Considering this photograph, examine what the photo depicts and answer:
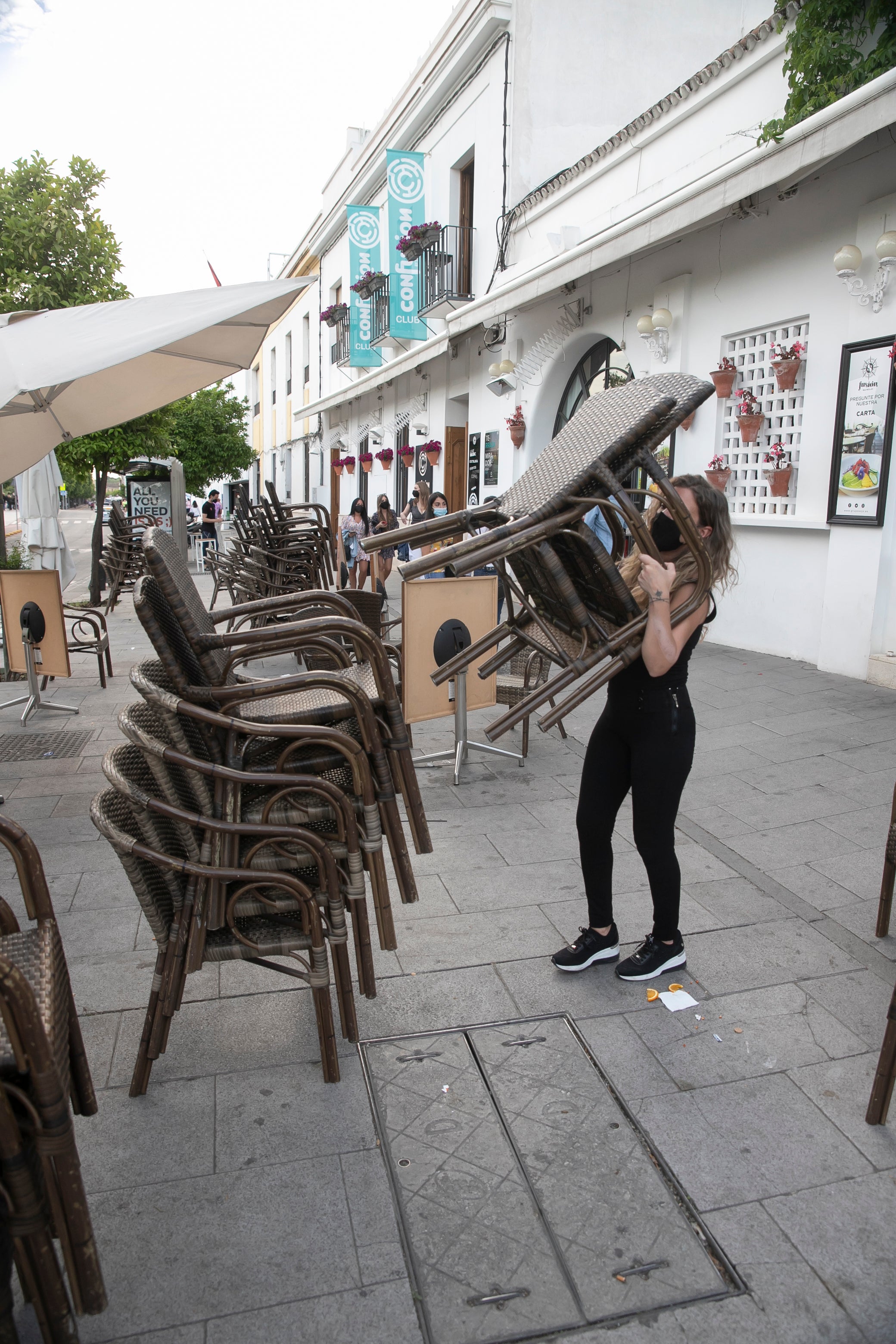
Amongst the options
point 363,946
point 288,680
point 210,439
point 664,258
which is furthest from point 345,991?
point 210,439

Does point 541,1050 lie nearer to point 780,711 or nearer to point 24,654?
point 780,711

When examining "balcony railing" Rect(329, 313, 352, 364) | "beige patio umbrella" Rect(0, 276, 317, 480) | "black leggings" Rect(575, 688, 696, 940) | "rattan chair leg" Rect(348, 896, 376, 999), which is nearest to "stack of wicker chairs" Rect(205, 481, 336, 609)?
"beige patio umbrella" Rect(0, 276, 317, 480)

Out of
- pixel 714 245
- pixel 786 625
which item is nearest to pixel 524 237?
pixel 714 245

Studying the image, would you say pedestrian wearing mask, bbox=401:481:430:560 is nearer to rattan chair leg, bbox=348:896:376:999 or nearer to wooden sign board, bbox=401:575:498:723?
wooden sign board, bbox=401:575:498:723

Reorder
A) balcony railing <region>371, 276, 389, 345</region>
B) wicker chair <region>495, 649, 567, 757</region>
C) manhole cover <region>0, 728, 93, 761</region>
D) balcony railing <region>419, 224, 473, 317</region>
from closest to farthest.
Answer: wicker chair <region>495, 649, 567, 757</region>, manhole cover <region>0, 728, 93, 761</region>, balcony railing <region>419, 224, 473, 317</region>, balcony railing <region>371, 276, 389, 345</region>

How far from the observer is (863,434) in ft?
21.6

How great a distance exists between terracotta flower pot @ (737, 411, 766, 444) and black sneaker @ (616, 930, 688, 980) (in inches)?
234

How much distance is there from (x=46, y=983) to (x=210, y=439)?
101 ft

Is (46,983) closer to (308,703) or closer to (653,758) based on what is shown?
(308,703)

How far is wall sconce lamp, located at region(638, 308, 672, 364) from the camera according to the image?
28.5 feet

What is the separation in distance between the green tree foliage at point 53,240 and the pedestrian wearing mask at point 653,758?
10.2 m

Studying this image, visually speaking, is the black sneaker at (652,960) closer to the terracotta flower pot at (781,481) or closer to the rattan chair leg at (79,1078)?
the rattan chair leg at (79,1078)

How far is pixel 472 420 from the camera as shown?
14008mm

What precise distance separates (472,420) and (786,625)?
7.70 metres
